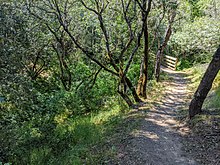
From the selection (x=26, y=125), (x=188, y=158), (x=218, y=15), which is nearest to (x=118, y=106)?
(x=26, y=125)

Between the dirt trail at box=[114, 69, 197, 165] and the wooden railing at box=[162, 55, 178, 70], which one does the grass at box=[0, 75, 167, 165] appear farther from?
the wooden railing at box=[162, 55, 178, 70]

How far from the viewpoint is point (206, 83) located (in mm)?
7055

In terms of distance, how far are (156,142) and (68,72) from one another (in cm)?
748

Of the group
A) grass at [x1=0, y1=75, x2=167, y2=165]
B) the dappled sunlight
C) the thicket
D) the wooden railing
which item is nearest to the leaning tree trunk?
the dappled sunlight

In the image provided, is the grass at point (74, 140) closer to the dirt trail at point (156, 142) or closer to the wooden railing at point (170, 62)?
the dirt trail at point (156, 142)

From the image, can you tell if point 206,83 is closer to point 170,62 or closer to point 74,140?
point 74,140

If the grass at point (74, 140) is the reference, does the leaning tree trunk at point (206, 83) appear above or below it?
above

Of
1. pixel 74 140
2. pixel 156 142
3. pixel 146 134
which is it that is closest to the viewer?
pixel 156 142

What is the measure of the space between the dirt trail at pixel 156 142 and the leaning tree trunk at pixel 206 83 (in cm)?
63

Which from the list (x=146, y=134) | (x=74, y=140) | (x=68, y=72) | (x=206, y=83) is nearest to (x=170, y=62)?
(x=68, y=72)

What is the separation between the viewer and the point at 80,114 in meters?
10.5

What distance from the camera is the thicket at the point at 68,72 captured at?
607 centimetres

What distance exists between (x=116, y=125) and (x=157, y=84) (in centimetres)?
595

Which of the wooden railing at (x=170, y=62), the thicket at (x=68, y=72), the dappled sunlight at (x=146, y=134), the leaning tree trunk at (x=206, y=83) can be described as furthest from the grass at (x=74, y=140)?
the wooden railing at (x=170, y=62)
